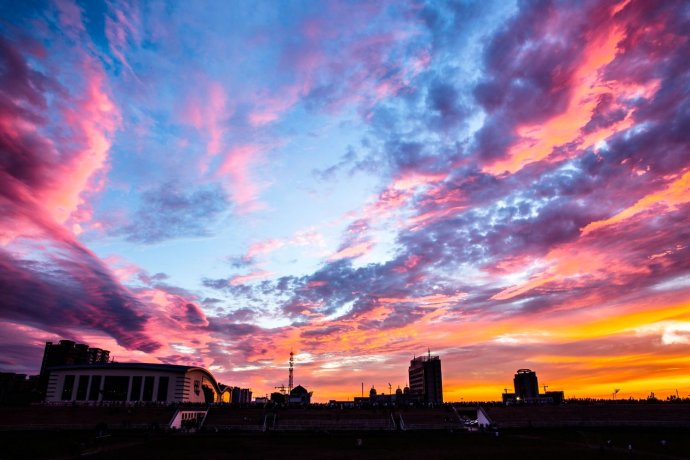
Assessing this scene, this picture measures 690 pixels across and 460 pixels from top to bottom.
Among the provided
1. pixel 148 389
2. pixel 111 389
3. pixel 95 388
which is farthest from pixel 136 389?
pixel 95 388

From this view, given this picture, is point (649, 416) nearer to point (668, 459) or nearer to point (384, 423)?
point (384, 423)

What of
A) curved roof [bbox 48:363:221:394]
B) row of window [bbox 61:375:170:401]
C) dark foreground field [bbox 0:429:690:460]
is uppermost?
curved roof [bbox 48:363:221:394]

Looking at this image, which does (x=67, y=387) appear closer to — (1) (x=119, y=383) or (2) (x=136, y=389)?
(1) (x=119, y=383)

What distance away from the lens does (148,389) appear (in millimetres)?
98000

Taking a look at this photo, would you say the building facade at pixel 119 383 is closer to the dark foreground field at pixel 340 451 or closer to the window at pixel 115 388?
the window at pixel 115 388

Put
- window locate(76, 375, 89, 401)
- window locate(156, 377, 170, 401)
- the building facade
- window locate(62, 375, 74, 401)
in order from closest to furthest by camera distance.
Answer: the building facade, window locate(76, 375, 89, 401), window locate(62, 375, 74, 401), window locate(156, 377, 170, 401)

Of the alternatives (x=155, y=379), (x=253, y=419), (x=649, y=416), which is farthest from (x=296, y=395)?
(x=649, y=416)

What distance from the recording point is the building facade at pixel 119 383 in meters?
96.9

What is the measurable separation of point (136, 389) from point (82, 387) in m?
12.2

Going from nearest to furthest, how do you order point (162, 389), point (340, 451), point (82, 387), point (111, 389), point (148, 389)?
point (340, 451) → point (111, 389) → point (82, 387) → point (148, 389) → point (162, 389)

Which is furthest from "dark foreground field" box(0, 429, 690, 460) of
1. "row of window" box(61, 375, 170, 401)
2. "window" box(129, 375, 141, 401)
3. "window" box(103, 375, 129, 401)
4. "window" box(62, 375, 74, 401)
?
"window" box(62, 375, 74, 401)

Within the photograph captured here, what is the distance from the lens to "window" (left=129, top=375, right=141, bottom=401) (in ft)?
318

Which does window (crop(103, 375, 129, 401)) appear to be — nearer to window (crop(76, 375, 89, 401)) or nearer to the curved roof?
the curved roof

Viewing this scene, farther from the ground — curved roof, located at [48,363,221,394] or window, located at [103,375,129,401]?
curved roof, located at [48,363,221,394]
